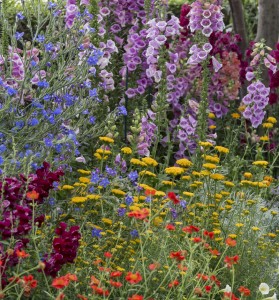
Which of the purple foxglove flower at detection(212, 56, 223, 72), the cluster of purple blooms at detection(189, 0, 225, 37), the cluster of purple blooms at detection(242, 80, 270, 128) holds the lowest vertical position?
the cluster of purple blooms at detection(242, 80, 270, 128)

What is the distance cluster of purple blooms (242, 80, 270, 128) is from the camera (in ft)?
24.5

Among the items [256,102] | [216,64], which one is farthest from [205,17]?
[256,102]

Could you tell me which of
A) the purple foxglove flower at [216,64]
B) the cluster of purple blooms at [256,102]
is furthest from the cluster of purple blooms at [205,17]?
the cluster of purple blooms at [256,102]

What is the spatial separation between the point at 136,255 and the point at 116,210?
348 mm

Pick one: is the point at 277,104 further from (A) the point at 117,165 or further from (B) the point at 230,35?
(A) the point at 117,165

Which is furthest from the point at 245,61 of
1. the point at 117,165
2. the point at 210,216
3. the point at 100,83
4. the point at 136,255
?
the point at 136,255

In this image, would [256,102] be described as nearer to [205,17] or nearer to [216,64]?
[216,64]

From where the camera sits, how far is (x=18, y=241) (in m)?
3.81

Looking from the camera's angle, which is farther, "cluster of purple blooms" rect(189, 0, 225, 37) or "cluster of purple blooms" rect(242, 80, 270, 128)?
"cluster of purple blooms" rect(242, 80, 270, 128)

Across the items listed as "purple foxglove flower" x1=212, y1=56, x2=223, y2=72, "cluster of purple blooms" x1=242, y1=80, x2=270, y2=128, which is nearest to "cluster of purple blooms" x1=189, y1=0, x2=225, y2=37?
"purple foxglove flower" x1=212, y1=56, x2=223, y2=72

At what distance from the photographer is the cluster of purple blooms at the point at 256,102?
746cm

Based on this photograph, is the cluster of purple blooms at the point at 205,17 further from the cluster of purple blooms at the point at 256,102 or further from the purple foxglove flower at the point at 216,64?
the cluster of purple blooms at the point at 256,102

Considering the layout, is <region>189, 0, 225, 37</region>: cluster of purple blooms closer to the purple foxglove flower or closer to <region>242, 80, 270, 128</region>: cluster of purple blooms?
the purple foxglove flower

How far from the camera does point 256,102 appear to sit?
7.52 m
